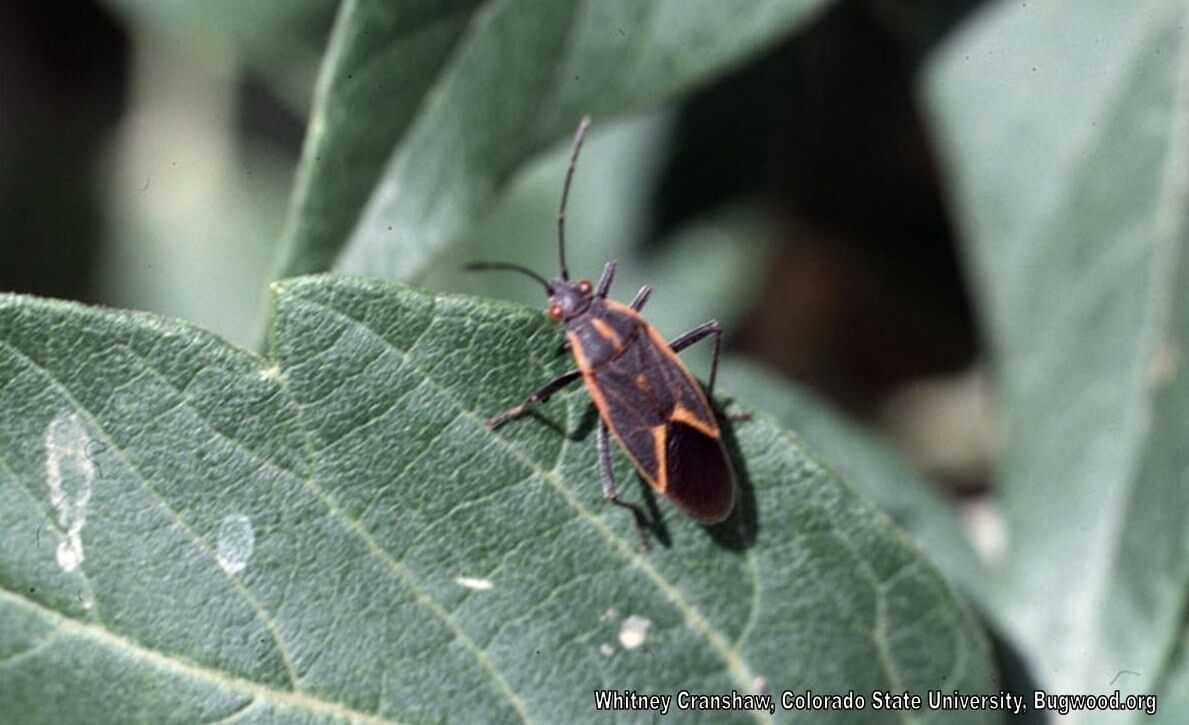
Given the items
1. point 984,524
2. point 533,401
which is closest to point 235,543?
point 533,401

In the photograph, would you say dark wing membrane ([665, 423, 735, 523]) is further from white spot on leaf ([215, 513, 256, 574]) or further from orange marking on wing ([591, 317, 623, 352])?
white spot on leaf ([215, 513, 256, 574])

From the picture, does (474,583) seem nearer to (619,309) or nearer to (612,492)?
(612,492)

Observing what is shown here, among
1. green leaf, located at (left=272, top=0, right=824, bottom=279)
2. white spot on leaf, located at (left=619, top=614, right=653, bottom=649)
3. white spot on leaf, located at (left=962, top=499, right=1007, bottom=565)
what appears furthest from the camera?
white spot on leaf, located at (left=962, top=499, right=1007, bottom=565)

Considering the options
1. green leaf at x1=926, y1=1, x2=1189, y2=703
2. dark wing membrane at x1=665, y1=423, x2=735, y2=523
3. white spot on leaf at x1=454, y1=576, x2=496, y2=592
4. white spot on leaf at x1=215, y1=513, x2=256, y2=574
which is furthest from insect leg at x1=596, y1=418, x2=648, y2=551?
green leaf at x1=926, y1=1, x2=1189, y2=703

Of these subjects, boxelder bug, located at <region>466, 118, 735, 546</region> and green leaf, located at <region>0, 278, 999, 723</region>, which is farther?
boxelder bug, located at <region>466, 118, 735, 546</region>

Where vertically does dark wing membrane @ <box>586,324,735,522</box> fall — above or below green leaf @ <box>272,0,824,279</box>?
below

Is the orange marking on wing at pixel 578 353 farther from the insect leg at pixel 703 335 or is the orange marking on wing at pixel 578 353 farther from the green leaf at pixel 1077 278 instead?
the green leaf at pixel 1077 278

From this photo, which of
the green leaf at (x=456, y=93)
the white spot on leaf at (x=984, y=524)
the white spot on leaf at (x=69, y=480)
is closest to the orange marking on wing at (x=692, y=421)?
the green leaf at (x=456, y=93)

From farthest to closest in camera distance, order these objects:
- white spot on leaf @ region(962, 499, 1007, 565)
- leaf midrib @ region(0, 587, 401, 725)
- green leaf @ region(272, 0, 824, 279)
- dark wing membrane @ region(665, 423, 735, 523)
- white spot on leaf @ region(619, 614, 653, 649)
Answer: white spot on leaf @ region(962, 499, 1007, 565) → green leaf @ region(272, 0, 824, 279) → dark wing membrane @ region(665, 423, 735, 523) → white spot on leaf @ region(619, 614, 653, 649) → leaf midrib @ region(0, 587, 401, 725)
